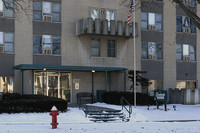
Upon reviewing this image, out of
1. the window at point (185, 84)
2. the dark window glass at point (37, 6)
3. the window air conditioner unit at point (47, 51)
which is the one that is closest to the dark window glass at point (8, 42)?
the window air conditioner unit at point (47, 51)

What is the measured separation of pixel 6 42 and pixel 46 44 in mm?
3082

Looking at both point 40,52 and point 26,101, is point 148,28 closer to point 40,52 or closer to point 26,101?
point 40,52

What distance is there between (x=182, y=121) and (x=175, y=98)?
427 inches

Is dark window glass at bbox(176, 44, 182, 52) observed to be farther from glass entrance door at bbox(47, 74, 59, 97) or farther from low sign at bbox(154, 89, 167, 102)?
glass entrance door at bbox(47, 74, 59, 97)

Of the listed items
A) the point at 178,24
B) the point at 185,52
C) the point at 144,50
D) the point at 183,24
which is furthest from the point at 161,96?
the point at 183,24

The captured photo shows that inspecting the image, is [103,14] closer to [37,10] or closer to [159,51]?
[37,10]

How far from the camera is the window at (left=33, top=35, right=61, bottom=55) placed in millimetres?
28703

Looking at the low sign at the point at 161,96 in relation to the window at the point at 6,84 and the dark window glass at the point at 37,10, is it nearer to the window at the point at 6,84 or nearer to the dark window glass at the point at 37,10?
the window at the point at 6,84

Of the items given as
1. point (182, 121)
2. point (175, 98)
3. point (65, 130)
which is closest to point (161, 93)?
point (182, 121)

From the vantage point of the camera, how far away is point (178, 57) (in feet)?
113

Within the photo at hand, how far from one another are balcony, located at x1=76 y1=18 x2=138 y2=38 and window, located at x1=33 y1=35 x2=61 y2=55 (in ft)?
6.19

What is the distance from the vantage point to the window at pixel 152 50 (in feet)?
108

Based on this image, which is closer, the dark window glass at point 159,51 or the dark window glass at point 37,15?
the dark window glass at point 37,15

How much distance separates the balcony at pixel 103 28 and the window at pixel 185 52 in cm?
624
